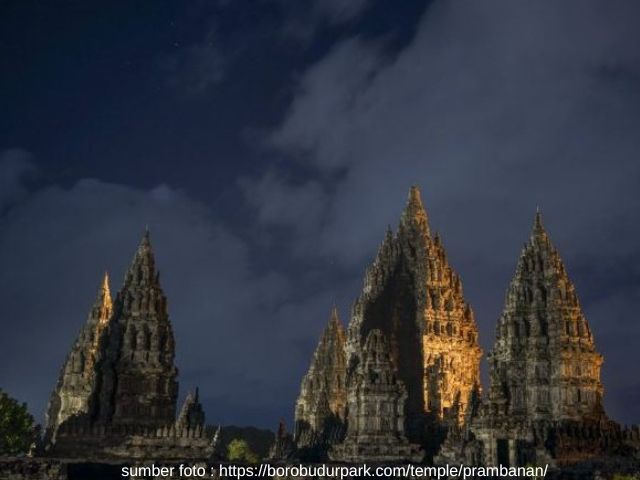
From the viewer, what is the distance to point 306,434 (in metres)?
85.4

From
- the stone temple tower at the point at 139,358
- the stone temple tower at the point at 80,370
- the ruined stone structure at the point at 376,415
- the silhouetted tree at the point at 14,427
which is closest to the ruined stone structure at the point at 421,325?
the ruined stone structure at the point at 376,415

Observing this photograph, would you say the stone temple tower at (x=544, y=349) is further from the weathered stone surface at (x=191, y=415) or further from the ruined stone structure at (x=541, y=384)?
the weathered stone surface at (x=191, y=415)

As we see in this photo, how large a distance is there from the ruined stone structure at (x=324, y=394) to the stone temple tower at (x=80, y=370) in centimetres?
2371

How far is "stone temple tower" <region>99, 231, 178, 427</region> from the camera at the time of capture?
69.1 m

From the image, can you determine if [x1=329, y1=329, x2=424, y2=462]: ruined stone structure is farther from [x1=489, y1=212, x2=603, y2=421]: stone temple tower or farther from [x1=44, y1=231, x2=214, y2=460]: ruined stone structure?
[x1=44, y1=231, x2=214, y2=460]: ruined stone structure

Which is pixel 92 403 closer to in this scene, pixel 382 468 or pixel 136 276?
pixel 136 276

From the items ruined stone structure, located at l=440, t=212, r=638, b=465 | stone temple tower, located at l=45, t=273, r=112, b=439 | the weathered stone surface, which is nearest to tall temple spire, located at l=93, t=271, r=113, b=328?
stone temple tower, located at l=45, t=273, r=112, b=439

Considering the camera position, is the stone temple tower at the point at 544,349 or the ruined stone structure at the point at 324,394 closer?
the stone temple tower at the point at 544,349

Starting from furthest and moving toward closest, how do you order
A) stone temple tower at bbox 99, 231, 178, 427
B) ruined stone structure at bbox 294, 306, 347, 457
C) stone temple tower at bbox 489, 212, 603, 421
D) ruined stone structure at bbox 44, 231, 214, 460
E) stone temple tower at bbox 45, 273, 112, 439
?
ruined stone structure at bbox 294, 306, 347, 457 < stone temple tower at bbox 45, 273, 112, 439 < stone temple tower at bbox 489, 212, 603, 421 < stone temple tower at bbox 99, 231, 178, 427 < ruined stone structure at bbox 44, 231, 214, 460

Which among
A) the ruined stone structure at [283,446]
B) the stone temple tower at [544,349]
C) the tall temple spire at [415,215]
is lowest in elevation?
the ruined stone structure at [283,446]

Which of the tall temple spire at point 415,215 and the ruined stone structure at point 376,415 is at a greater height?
the tall temple spire at point 415,215

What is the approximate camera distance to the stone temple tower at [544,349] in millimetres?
69938

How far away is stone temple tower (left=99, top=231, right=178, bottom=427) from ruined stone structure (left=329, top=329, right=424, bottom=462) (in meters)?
16.5

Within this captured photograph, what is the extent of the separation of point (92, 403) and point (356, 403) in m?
23.4
